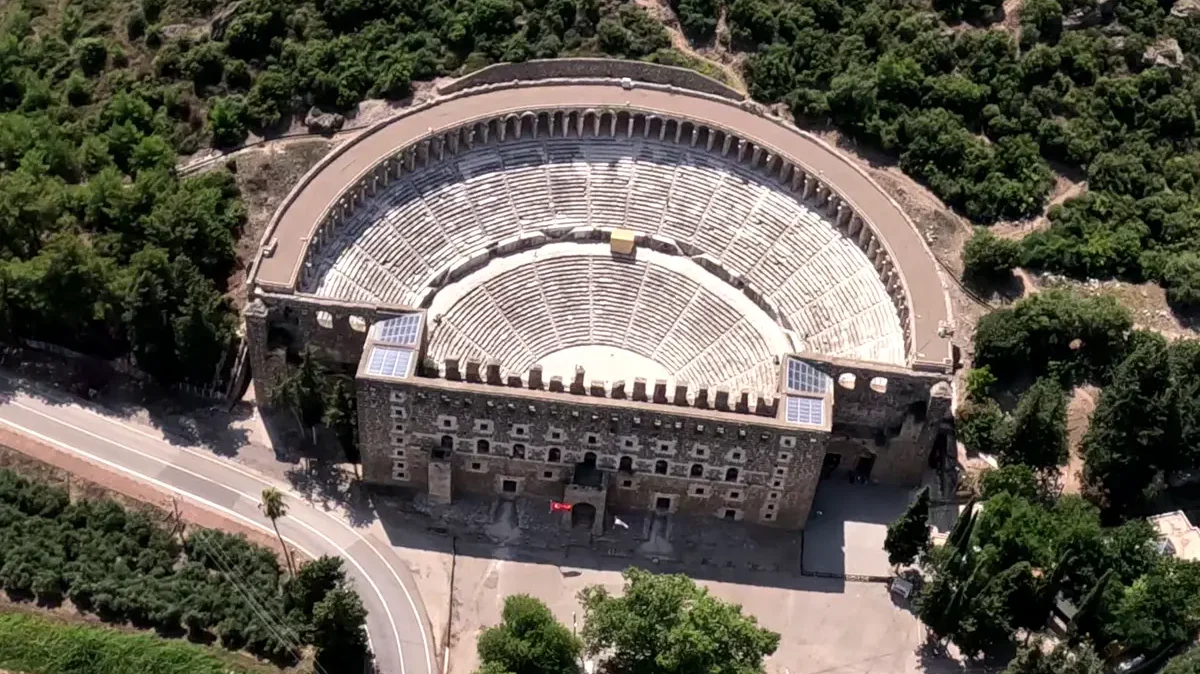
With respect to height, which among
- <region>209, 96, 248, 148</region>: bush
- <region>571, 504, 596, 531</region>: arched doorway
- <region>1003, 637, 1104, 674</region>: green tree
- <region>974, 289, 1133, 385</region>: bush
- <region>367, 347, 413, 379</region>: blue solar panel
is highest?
<region>209, 96, 248, 148</region>: bush

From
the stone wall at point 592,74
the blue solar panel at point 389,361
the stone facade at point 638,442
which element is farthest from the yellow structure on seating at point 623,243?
the blue solar panel at point 389,361

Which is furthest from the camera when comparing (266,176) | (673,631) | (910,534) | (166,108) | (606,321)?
(166,108)

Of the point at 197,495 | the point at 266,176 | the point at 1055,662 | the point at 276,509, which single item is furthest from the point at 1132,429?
the point at 266,176

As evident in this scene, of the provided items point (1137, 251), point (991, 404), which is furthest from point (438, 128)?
point (1137, 251)

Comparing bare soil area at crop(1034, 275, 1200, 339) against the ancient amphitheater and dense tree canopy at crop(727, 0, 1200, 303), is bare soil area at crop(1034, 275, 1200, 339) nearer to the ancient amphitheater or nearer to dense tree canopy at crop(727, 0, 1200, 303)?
dense tree canopy at crop(727, 0, 1200, 303)

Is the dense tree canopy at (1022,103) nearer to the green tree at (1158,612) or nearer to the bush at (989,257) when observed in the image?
the bush at (989,257)

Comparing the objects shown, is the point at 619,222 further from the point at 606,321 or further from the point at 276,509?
the point at 276,509

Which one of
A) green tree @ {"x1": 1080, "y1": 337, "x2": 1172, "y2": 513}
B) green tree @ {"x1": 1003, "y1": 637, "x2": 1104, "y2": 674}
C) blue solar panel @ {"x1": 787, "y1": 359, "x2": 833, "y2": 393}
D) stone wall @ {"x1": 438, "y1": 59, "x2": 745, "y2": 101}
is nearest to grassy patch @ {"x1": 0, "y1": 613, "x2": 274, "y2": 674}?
blue solar panel @ {"x1": 787, "y1": 359, "x2": 833, "y2": 393}
